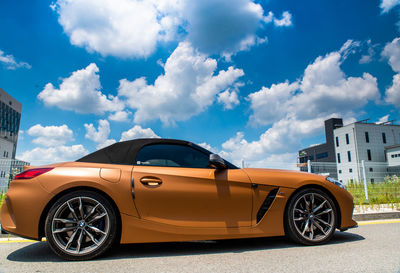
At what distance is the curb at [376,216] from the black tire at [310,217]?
2.80 meters

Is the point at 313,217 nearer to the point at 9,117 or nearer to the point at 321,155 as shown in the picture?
the point at 321,155

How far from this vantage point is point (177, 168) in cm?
346

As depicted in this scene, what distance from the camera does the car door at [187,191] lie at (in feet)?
10.6

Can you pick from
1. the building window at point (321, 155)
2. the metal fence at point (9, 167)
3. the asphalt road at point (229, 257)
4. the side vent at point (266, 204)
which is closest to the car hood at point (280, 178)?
the side vent at point (266, 204)

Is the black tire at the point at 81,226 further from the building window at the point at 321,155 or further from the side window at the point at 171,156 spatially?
the building window at the point at 321,155

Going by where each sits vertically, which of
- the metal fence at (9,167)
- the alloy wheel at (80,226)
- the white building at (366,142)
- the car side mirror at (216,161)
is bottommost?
the alloy wheel at (80,226)

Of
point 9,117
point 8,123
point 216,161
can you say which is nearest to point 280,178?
point 216,161

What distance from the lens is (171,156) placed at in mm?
3617

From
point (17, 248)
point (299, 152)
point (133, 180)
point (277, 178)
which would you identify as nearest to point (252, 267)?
point (277, 178)

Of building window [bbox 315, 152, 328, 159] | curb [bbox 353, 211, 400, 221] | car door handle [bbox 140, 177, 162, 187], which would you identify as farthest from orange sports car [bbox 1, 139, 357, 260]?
building window [bbox 315, 152, 328, 159]

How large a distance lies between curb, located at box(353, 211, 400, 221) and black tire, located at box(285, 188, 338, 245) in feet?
9.19

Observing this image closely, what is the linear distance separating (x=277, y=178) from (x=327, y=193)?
0.79 m

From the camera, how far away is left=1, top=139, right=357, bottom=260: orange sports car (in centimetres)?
311

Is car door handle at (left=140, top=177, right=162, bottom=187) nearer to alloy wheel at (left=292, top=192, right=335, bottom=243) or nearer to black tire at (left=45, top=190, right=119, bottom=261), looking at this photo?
black tire at (left=45, top=190, right=119, bottom=261)
